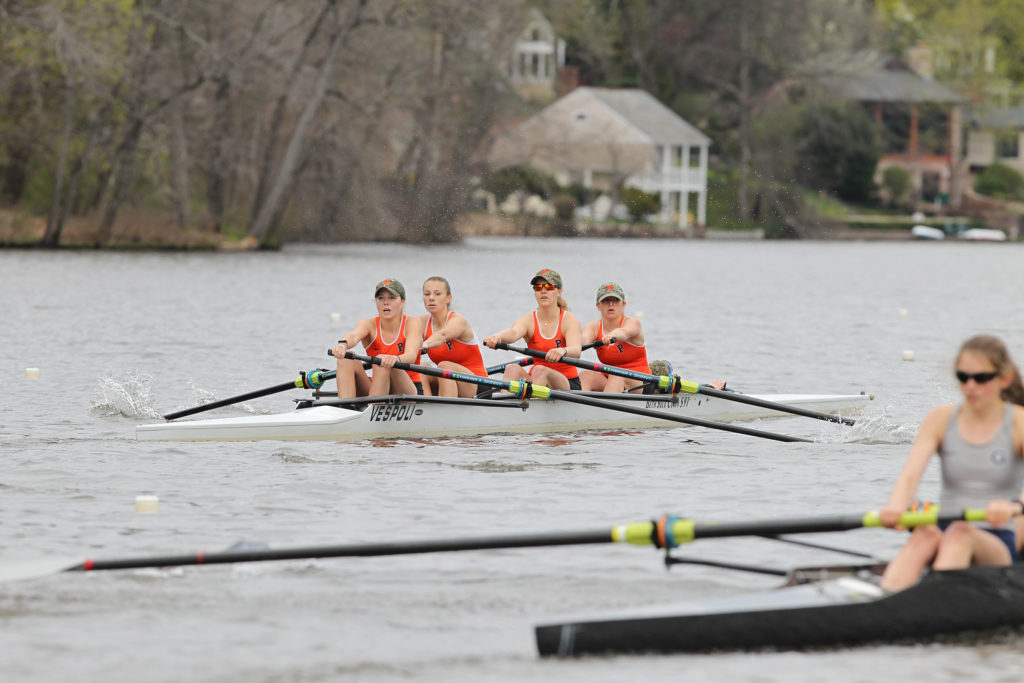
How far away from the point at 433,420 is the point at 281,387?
1.26 m

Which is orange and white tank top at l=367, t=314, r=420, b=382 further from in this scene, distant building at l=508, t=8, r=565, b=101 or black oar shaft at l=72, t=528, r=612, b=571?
distant building at l=508, t=8, r=565, b=101

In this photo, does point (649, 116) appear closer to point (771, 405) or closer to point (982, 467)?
point (771, 405)

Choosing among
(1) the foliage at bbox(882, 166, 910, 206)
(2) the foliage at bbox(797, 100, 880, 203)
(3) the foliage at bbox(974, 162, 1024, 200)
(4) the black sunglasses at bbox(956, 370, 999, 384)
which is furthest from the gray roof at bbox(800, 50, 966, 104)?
(4) the black sunglasses at bbox(956, 370, 999, 384)

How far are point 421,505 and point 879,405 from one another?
722 centimetres

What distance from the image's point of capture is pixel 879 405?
1572 centimetres

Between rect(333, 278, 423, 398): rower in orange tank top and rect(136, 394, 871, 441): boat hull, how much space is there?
0.91 ft

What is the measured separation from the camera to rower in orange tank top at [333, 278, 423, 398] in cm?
1224

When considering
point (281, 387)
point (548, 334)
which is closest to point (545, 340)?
point (548, 334)

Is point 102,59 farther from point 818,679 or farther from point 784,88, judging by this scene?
point 784,88

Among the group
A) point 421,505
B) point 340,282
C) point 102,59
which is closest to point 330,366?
point 421,505

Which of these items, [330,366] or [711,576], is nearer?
[711,576]

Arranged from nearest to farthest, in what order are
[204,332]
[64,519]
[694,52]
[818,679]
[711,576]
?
[818,679], [711,576], [64,519], [204,332], [694,52]

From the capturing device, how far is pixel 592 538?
272 inches

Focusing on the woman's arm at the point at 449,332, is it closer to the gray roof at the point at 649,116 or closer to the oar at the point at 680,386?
the oar at the point at 680,386
